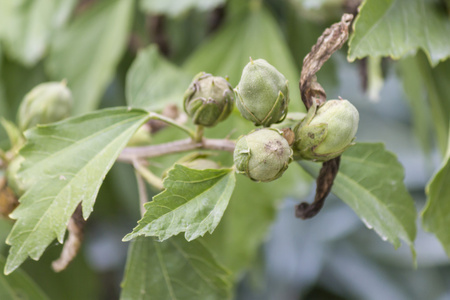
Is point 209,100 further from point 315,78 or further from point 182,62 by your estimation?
point 182,62

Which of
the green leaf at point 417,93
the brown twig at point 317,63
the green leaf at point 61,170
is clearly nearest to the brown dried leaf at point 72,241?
the green leaf at point 61,170

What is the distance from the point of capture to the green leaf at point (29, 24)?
3.08 feet

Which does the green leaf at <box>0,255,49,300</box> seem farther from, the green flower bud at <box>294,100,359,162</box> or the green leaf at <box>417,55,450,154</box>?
the green leaf at <box>417,55,450,154</box>

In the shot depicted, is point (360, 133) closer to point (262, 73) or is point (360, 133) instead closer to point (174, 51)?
point (174, 51)

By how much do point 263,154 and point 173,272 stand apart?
23 centimetres

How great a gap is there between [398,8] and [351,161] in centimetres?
19

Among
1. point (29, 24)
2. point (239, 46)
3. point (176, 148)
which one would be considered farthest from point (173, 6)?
point (176, 148)

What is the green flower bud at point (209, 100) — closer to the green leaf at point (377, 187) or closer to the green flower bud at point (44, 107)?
the green leaf at point (377, 187)

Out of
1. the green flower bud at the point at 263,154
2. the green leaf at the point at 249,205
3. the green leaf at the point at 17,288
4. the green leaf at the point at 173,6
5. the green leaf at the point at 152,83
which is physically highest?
the green flower bud at the point at 263,154

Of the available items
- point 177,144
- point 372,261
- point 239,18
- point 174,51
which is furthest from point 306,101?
point 372,261

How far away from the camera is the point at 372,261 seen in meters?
1.83

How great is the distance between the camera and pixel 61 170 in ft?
1.77

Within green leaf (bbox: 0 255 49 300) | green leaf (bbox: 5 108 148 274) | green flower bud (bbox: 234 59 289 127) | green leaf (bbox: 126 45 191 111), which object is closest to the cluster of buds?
green flower bud (bbox: 234 59 289 127)

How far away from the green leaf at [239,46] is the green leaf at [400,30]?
31 centimetres
